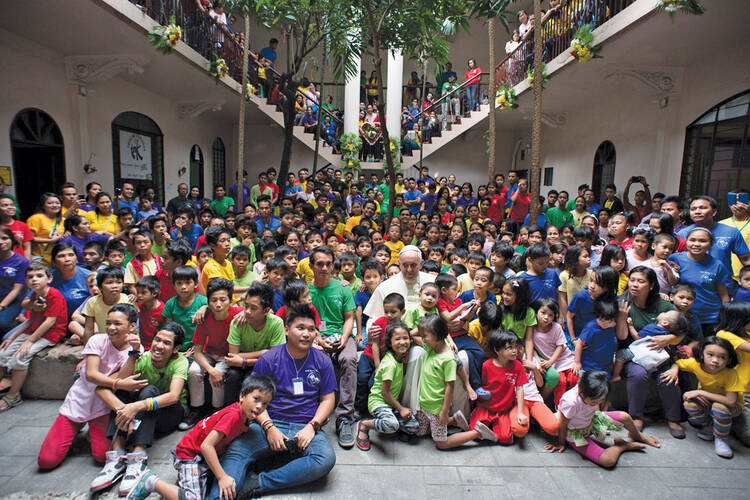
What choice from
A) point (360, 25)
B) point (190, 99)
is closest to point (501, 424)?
point (360, 25)

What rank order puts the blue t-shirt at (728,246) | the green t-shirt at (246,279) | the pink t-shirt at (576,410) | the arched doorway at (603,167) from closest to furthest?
the pink t-shirt at (576,410) → the blue t-shirt at (728,246) → the green t-shirt at (246,279) → the arched doorway at (603,167)

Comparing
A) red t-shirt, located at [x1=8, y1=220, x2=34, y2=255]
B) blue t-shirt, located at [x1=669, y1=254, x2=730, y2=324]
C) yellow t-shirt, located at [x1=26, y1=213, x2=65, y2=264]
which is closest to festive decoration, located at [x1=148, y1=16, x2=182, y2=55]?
yellow t-shirt, located at [x1=26, y1=213, x2=65, y2=264]

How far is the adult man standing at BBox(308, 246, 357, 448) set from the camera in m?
3.25

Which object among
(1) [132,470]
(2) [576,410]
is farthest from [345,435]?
(2) [576,410]

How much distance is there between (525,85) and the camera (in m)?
8.89

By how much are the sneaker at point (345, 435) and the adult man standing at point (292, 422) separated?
0.88ft

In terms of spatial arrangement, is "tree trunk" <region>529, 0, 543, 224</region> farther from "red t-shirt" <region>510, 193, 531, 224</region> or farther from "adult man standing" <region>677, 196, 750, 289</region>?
"adult man standing" <region>677, 196, 750, 289</region>

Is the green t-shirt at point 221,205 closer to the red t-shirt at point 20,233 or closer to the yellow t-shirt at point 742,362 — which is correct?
the red t-shirt at point 20,233

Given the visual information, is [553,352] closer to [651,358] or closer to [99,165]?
[651,358]

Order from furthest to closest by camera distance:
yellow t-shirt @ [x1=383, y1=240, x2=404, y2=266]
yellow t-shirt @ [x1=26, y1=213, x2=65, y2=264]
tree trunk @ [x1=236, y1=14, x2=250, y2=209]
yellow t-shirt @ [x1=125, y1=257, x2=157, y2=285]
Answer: tree trunk @ [x1=236, y1=14, x2=250, y2=209]
yellow t-shirt @ [x1=383, y1=240, x2=404, y2=266]
yellow t-shirt @ [x1=26, y1=213, x2=65, y2=264]
yellow t-shirt @ [x1=125, y1=257, x2=157, y2=285]

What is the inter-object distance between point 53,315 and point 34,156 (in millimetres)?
4977

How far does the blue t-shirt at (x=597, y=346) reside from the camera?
3.25m

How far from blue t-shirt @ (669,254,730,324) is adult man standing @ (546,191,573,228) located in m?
3.19

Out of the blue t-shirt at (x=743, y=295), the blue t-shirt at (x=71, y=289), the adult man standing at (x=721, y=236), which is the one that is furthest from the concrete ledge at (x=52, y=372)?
the adult man standing at (x=721, y=236)
